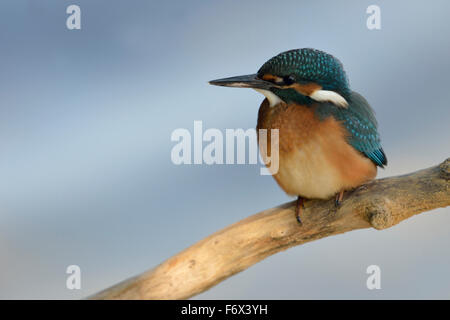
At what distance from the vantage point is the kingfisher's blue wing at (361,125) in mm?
1792

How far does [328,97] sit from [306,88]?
0.09 metres

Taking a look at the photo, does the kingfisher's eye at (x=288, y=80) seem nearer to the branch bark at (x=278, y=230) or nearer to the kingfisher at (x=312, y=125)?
the kingfisher at (x=312, y=125)

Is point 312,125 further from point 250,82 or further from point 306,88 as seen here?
point 250,82

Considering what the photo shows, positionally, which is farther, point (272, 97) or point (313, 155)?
point (272, 97)

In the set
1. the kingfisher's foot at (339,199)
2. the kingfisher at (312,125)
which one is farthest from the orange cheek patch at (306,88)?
the kingfisher's foot at (339,199)

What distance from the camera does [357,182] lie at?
1.79m

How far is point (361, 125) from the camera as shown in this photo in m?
1.85

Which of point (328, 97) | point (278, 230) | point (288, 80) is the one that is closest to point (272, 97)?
point (288, 80)

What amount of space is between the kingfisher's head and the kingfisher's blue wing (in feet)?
0.13

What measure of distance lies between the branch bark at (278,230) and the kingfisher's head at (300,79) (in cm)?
35
